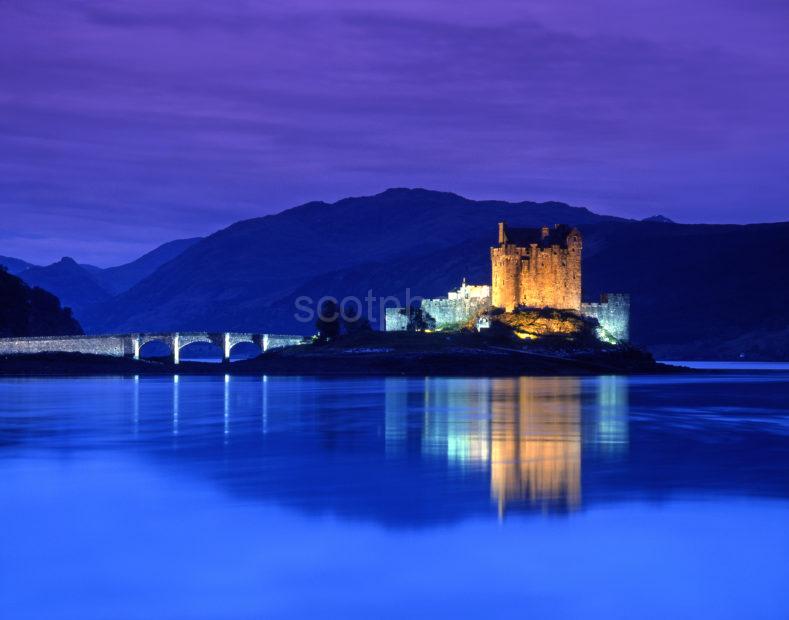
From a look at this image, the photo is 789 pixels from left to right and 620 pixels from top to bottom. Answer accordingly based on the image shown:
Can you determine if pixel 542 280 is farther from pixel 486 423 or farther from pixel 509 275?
pixel 486 423

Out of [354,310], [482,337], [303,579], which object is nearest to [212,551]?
[303,579]

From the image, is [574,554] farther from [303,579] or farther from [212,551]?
[212,551]

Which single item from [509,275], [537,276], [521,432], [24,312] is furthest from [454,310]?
[521,432]

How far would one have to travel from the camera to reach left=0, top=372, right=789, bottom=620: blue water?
13.5 meters

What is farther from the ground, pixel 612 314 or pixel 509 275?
pixel 509 275

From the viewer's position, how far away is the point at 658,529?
17.6 metres

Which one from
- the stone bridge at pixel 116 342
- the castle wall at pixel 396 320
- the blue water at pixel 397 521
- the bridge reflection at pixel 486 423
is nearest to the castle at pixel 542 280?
the castle wall at pixel 396 320

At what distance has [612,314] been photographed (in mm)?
97625

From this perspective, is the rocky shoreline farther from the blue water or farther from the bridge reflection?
the blue water

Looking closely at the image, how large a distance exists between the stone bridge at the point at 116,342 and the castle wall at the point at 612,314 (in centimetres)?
3475

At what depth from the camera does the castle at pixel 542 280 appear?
95438 mm

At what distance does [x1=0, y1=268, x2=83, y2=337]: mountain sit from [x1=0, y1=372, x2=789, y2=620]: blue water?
7659cm

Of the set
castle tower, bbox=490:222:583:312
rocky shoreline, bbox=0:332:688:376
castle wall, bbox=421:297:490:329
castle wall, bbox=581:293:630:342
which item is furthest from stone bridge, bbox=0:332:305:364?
castle wall, bbox=581:293:630:342

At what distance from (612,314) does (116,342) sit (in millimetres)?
46908
